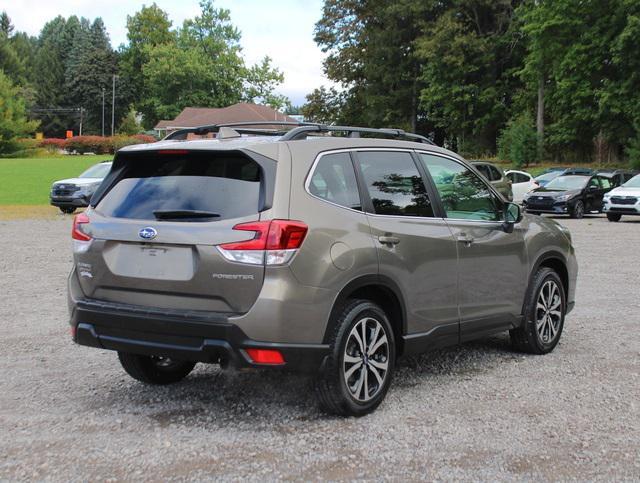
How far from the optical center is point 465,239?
19.2 ft

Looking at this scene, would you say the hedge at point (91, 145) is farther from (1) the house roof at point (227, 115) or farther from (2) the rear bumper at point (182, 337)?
(2) the rear bumper at point (182, 337)

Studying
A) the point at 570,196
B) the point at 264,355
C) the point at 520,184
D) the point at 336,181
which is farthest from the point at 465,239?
the point at 520,184

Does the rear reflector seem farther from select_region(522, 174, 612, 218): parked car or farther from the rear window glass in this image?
select_region(522, 174, 612, 218): parked car

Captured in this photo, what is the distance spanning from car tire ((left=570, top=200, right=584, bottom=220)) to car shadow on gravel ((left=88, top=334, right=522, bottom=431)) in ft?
68.6

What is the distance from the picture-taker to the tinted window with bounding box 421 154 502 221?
19.3 feet

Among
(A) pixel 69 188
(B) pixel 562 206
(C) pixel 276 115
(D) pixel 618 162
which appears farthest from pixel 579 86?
(C) pixel 276 115

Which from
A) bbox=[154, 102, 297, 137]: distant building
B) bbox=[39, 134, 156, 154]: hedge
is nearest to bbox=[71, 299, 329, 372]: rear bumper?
bbox=[154, 102, 297, 137]: distant building

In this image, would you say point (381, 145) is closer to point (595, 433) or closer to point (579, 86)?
point (595, 433)

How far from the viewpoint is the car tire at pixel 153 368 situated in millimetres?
5641

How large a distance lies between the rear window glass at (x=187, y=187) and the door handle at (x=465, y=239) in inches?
72.0

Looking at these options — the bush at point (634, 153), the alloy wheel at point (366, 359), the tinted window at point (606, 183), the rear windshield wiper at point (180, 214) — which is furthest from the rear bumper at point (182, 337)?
the bush at point (634, 153)

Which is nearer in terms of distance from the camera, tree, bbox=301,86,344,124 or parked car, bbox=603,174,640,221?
parked car, bbox=603,174,640,221

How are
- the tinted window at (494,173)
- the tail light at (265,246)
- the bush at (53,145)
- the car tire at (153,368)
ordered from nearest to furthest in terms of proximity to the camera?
the tail light at (265,246) < the car tire at (153,368) < the tinted window at (494,173) < the bush at (53,145)

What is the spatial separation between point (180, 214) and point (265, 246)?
2.02 feet
